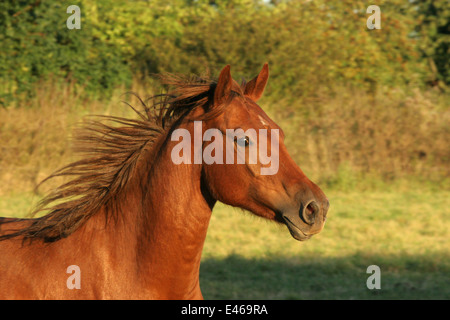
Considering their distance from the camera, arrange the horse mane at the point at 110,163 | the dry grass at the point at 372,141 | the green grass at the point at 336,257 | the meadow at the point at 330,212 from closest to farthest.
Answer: the horse mane at the point at 110,163 → the green grass at the point at 336,257 → the meadow at the point at 330,212 → the dry grass at the point at 372,141

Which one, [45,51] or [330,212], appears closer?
[330,212]

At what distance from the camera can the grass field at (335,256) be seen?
5496mm

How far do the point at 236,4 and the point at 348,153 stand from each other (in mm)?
6012

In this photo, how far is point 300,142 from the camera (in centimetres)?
1153

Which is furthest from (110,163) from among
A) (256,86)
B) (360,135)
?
(360,135)

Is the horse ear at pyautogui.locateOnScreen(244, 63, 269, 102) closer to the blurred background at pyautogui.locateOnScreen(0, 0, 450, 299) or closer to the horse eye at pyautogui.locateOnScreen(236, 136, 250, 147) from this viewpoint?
the horse eye at pyautogui.locateOnScreen(236, 136, 250, 147)

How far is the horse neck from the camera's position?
2588 millimetres

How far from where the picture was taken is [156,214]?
8.66 feet

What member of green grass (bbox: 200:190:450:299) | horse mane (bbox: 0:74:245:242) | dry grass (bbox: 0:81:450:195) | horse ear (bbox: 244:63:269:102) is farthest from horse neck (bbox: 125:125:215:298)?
dry grass (bbox: 0:81:450:195)

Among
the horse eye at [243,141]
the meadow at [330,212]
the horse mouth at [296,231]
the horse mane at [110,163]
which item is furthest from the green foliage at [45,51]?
the horse mouth at [296,231]

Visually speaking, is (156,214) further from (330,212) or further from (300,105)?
(300,105)

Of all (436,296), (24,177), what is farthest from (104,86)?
(436,296)

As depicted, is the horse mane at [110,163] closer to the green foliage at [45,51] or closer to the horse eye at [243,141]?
the horse eye at [243,141]

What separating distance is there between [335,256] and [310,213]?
4226mm
